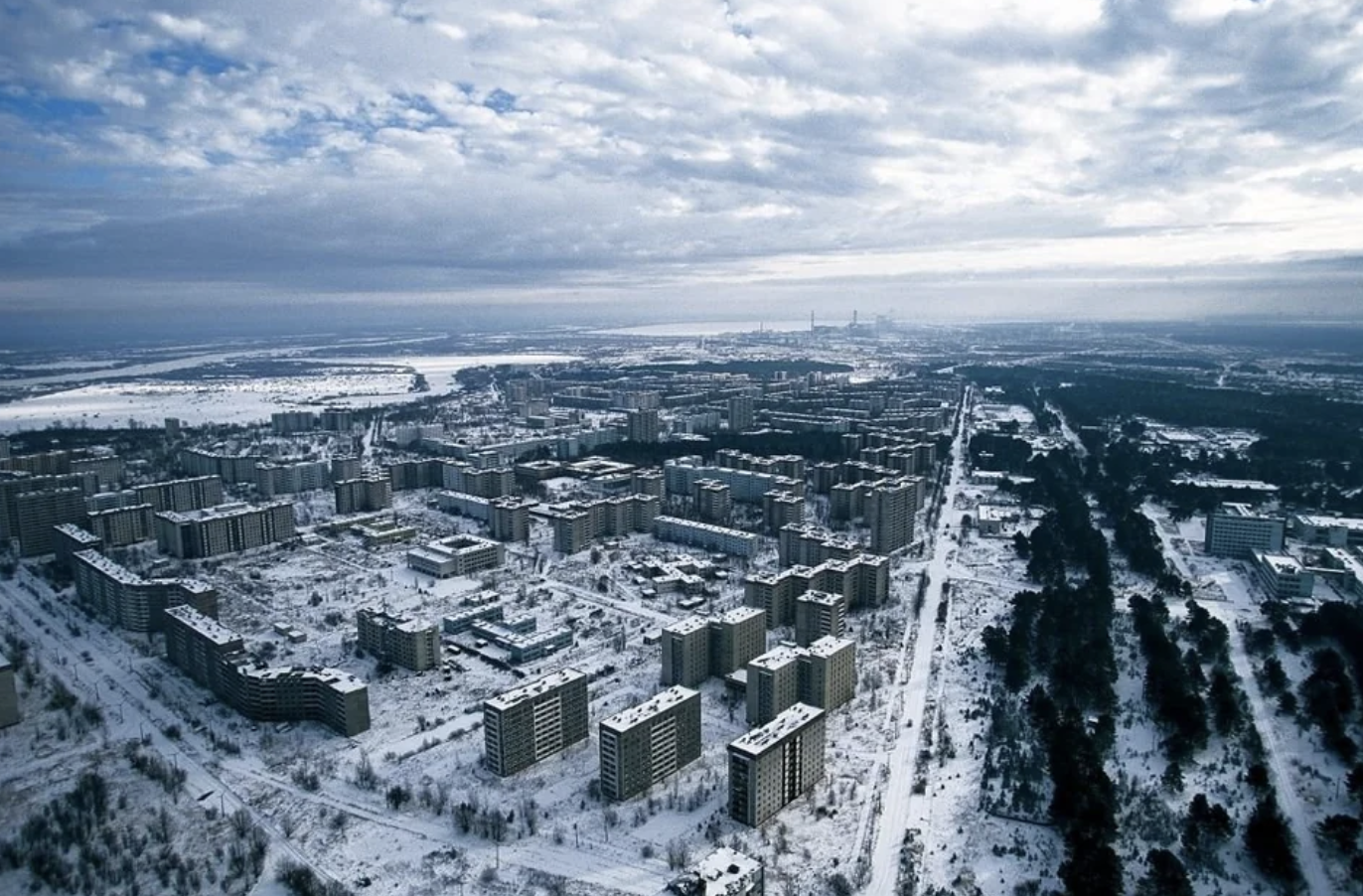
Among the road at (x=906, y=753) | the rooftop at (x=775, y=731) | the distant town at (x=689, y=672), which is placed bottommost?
the road at (x=906, y=753)

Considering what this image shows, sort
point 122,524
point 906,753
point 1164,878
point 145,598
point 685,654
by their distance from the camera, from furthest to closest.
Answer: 1. point 122,524
2. point 145,598
3. point 685,654
4. point 906,753
5. point 1164,878

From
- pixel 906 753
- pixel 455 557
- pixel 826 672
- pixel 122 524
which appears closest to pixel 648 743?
pixel 826 672

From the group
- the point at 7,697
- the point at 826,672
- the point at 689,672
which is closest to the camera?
the point at 826,672

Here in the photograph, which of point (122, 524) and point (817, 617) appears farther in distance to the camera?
point (122, 524)

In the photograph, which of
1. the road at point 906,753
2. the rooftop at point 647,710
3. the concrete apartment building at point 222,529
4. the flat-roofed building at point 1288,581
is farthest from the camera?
the concrete apartment building at point 222,529

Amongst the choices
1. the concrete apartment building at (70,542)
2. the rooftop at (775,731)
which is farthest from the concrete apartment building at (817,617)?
the concrete apartment building at (70,542)

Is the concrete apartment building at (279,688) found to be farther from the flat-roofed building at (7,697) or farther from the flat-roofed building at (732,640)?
the flat-roofed building at (732,640)

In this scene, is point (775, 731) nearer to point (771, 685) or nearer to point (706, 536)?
point (771, 685)

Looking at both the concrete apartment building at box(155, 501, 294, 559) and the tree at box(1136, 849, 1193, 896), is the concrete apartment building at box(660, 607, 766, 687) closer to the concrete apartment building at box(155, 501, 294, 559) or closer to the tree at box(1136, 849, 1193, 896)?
the tree at box(1136, 849, 1193, 896)
